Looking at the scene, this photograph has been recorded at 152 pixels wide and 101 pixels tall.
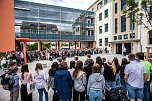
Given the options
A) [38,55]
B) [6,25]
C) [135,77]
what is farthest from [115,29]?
[135,77]

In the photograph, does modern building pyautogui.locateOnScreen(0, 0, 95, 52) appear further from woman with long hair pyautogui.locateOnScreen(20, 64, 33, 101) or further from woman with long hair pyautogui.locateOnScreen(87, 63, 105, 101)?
woman with long hair pyautogui.locateOnScreen(87, 63, 105, 101)

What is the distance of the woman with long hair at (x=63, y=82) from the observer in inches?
222

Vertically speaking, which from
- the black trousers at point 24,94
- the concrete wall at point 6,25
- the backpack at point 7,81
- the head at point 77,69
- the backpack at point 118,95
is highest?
the concrete wall at point 6,25

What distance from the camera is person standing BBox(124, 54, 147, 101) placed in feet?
17.6

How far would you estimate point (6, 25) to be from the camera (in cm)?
2377

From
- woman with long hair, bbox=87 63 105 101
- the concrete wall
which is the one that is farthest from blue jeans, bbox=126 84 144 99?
the concrete wall

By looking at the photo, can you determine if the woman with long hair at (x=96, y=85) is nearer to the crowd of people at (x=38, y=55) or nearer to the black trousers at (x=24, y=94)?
the black trousers at (x=24, y=94)

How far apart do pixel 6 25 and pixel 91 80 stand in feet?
69.1

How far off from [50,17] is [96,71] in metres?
45.2

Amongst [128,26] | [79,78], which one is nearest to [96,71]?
[79,78]

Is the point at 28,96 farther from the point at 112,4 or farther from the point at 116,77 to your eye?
the point at 112,4

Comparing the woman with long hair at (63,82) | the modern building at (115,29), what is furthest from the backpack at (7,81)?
the modern building at (115,29)

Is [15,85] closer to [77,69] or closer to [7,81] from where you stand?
[7,81]

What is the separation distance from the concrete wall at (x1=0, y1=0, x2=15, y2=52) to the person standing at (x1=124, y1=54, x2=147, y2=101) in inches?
788
